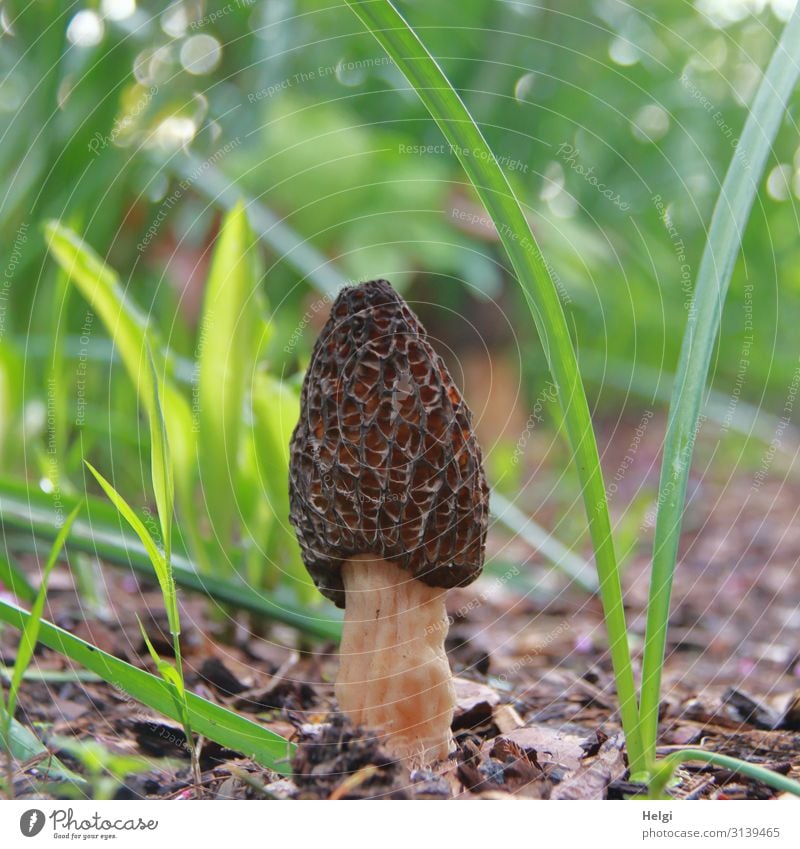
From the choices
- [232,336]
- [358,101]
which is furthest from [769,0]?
[232,336]

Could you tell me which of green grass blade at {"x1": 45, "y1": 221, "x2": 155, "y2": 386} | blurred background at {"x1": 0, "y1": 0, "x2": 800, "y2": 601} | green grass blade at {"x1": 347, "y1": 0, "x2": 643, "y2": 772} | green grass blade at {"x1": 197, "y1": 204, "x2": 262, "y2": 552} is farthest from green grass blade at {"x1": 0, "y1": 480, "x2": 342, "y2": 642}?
green grass blade at {"x1": 347, "y1": 0, "x2": 643, "y2": 772}

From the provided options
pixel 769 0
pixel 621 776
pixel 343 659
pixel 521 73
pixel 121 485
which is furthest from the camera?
pixel 521 73

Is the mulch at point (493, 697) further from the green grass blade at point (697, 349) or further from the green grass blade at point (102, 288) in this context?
the green grass blade at point (102, 288)

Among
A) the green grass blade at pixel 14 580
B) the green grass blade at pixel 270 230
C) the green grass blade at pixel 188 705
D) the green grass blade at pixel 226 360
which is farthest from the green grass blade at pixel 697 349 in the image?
the green grass blade at pixel 270 230

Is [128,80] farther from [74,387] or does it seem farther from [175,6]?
[74,387]

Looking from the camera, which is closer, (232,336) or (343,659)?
(343,659)
